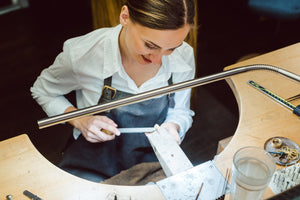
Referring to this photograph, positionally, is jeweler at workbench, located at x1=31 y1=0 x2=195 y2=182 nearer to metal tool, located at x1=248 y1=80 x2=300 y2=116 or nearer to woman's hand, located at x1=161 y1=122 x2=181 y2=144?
woman's hand, located at x1=161 y1=122 x2=181 y2=144

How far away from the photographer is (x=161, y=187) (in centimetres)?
128

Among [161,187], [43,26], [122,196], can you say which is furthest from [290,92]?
[43,26]

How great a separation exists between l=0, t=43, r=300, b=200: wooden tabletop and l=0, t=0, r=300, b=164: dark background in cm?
107

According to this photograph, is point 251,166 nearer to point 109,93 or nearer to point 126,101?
point 126,101

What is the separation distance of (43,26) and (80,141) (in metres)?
2.82

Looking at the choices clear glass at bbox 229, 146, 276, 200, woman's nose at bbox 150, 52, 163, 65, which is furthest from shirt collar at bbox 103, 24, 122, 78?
clear glass at bbox 229, 146, 276, 200

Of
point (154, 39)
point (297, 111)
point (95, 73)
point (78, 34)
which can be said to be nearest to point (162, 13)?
point (154, 39)

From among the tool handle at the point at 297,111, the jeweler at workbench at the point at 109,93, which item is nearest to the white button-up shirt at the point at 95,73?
the jeweler at workbench at the point at 109,93

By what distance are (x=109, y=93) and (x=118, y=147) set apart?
338 millimetres

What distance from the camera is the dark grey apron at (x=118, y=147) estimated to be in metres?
1.77

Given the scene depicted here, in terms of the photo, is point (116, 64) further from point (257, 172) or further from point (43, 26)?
point (43, 26)

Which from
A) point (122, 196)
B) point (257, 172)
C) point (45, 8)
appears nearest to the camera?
point (257, 172)

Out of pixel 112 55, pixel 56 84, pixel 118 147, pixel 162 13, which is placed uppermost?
pixel 162 13

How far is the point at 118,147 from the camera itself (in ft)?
6.22
